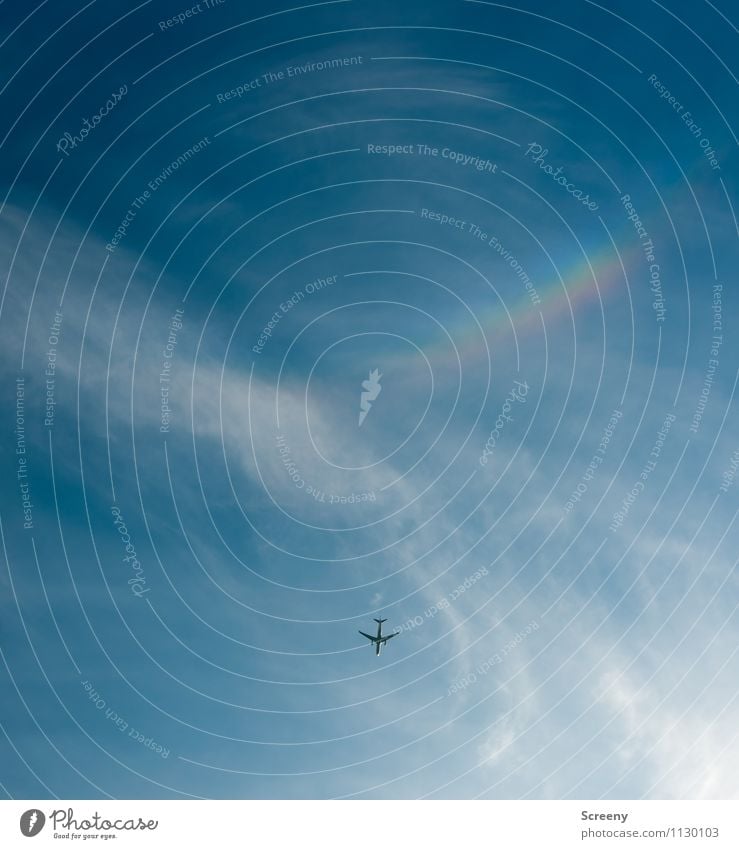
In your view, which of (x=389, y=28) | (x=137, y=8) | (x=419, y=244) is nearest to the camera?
(x=137, y=8)

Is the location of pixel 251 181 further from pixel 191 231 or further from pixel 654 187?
pixel 654 187

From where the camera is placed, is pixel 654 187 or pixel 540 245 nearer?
pixel 654 187

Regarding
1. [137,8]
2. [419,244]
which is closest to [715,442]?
[419,244]

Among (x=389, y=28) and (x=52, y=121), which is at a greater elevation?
(x=389, y=28)

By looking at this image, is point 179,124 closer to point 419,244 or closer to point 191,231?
point 191,231
